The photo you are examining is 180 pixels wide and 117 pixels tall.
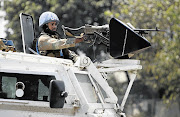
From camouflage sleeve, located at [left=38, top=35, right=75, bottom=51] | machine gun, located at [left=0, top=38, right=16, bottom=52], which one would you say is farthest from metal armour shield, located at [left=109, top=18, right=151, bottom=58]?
machine gun, located at [left=0, top=38, right=16, bottom=52]

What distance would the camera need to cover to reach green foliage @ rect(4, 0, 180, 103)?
2051 cm

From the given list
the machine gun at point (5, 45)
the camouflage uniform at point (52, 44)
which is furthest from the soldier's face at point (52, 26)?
the machine gun at point (5, 45)

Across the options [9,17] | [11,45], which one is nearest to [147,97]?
[9,17]

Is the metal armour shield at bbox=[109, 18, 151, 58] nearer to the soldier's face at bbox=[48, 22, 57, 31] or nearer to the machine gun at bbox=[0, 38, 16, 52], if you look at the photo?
the soldier's face at bbox=[48, 22, 57, 31]

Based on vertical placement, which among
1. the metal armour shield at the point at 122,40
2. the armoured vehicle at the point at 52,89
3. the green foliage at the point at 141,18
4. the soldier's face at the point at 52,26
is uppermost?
the green foliage at the point at 141,18

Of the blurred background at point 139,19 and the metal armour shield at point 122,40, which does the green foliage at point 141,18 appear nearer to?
the blurred background at point 139,19

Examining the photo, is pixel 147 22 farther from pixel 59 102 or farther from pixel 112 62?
pixel 59 102

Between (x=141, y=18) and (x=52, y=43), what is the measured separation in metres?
15.3

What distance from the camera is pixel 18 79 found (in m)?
6.34

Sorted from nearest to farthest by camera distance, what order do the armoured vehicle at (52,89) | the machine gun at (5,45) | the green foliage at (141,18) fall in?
the armoured vehicle at (52,89) → the machine gun at (5,45) → the green foliage at (141,18)

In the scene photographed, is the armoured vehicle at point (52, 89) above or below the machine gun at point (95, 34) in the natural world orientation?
below

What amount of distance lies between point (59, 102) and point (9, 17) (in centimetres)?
1883

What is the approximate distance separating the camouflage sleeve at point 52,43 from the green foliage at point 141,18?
12.8 metres

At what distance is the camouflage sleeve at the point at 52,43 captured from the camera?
7.30 metres
